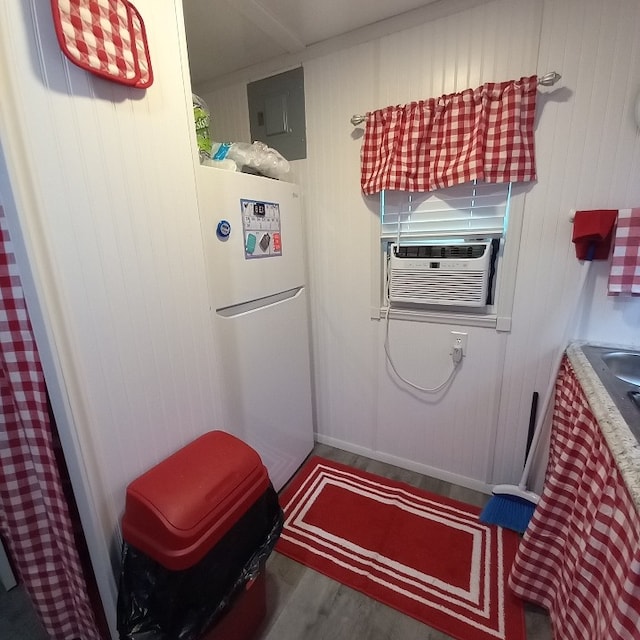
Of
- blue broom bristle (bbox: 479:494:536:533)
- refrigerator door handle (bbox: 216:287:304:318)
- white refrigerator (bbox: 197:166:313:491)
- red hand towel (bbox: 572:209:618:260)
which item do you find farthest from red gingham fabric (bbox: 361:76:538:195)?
blue broom bristle (bbox: 479:494:536:533)

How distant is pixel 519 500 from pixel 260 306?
5.27ft

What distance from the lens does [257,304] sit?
1504 mm

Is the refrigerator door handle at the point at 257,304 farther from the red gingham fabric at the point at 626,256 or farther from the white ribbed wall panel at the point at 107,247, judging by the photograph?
the red gingham fabric at the point at 626,256

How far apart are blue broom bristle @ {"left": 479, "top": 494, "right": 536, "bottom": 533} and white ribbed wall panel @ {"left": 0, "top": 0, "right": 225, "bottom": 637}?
4.84 feet

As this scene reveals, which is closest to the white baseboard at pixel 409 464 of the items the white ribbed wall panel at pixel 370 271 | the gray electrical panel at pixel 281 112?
the white ribbed wall panel at pixel 370 271

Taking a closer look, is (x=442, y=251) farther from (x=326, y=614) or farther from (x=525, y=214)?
(x=326, y=614)

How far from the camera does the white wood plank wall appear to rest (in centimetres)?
122

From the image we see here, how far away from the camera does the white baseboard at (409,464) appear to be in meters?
1.79

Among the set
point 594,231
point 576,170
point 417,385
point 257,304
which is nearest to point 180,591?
point 257,304

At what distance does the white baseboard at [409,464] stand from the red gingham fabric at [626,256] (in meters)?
1.17

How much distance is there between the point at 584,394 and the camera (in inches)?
39.5

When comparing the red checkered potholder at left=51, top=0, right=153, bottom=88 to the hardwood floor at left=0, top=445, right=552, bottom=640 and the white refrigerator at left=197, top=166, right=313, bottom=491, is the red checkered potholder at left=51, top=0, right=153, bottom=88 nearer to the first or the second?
the white refrigerator at left=197, top=166, right=313, bottom=491

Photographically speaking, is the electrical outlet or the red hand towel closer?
the red hand towel

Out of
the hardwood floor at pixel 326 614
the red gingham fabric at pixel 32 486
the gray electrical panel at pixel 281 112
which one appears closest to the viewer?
the red gingham fabric at pixel 32 486
